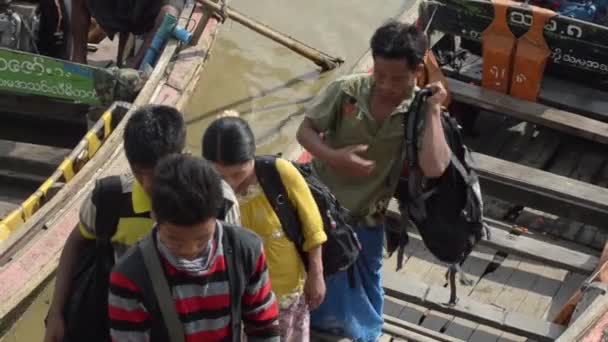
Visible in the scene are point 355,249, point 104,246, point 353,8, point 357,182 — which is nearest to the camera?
point 104,246

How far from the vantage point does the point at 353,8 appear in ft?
25.9

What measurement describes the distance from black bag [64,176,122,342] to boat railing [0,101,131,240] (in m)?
1.68

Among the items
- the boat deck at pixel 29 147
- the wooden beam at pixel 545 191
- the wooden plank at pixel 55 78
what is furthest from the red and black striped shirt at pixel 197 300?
the boat deck at pixel 29 147

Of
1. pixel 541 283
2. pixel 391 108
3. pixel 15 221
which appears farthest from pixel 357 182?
pixel 15 221

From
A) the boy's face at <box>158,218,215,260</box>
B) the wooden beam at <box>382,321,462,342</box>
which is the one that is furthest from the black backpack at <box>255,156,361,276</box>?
the wooden beam at <box>382,321,462,342</box>

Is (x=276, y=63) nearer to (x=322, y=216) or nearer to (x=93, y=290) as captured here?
(x=322, y=216)

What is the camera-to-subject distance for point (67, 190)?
172 inches

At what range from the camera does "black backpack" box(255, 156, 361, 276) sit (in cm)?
274

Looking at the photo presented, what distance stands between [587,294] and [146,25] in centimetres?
339

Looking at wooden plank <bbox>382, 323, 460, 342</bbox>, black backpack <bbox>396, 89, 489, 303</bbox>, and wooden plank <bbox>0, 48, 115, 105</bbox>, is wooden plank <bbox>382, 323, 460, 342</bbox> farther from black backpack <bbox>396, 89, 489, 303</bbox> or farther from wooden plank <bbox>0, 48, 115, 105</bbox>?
wooden plank <bbox>0, 48, 115, 105</bbox>

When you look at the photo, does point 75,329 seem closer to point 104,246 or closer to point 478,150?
point 104,246

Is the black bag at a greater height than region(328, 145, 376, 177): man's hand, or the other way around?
region(328, 145, 376, 177): man's hand

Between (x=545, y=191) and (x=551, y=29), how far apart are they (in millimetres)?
958

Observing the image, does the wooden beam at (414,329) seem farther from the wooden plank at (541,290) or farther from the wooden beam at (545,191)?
the wooden beam at (545,191)
